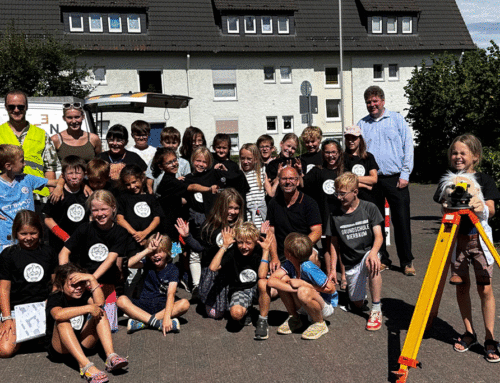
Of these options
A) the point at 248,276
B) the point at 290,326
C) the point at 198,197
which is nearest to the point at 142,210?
the point at 198,197

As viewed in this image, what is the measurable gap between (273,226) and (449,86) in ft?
61.3

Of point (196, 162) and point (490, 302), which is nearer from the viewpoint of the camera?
point (490, 302)

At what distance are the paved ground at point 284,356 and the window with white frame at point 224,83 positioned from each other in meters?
29.0

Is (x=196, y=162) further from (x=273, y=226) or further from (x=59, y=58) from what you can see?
(x=59, y=58)

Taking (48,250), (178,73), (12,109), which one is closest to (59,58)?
(178,73)

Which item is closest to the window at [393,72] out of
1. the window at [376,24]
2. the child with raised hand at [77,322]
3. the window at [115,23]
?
→ the window at [376,24]

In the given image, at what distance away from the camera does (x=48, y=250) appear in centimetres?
521

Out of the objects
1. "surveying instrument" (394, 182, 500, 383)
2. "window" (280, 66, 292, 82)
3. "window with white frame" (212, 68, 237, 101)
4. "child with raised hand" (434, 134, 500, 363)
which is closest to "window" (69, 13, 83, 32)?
"window with white frame" (212, 68, 237, 101)

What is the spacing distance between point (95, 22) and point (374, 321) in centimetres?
3072

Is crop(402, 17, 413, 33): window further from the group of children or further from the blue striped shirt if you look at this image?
the group of children

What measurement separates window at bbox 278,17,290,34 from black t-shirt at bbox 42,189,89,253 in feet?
101

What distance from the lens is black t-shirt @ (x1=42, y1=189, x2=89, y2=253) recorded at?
575cm

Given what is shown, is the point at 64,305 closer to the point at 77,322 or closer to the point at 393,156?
the point at 77,322

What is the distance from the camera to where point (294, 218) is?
5.88 metres
